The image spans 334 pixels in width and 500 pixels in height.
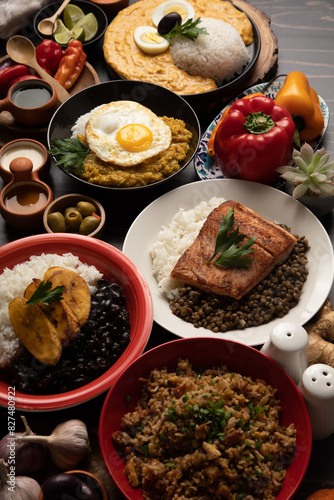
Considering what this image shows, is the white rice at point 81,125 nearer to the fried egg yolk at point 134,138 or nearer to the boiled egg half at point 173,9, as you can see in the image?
the fried egg yolk at point 134,138

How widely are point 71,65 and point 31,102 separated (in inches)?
21.6

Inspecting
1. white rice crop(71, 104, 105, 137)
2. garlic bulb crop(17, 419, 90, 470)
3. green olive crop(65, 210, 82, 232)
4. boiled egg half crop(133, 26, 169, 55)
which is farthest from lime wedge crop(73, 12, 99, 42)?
garlic bulb crop(17, 419, 90, 470)

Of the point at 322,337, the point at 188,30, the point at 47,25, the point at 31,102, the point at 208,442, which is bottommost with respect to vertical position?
the point at 322,337

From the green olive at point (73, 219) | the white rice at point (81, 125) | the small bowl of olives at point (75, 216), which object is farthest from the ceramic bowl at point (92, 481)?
the white rice at point (81, 125)

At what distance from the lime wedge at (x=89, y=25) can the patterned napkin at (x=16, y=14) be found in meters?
0.47

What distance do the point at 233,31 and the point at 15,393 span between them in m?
3.50

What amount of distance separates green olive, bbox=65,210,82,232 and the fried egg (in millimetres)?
491

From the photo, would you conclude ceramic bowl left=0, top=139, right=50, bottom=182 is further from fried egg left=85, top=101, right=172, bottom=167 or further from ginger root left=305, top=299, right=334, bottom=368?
ginger root left=305, top=299, right=334, bottom=368

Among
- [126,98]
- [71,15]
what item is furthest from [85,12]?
[126,98]

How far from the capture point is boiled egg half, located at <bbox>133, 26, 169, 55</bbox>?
14.8 feet

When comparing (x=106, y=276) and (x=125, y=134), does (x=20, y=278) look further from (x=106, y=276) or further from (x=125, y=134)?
(x=125, y=134)

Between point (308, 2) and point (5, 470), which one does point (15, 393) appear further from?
point (308, 2)

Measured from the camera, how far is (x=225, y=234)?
3340 mm

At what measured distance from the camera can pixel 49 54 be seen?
4512 mm
